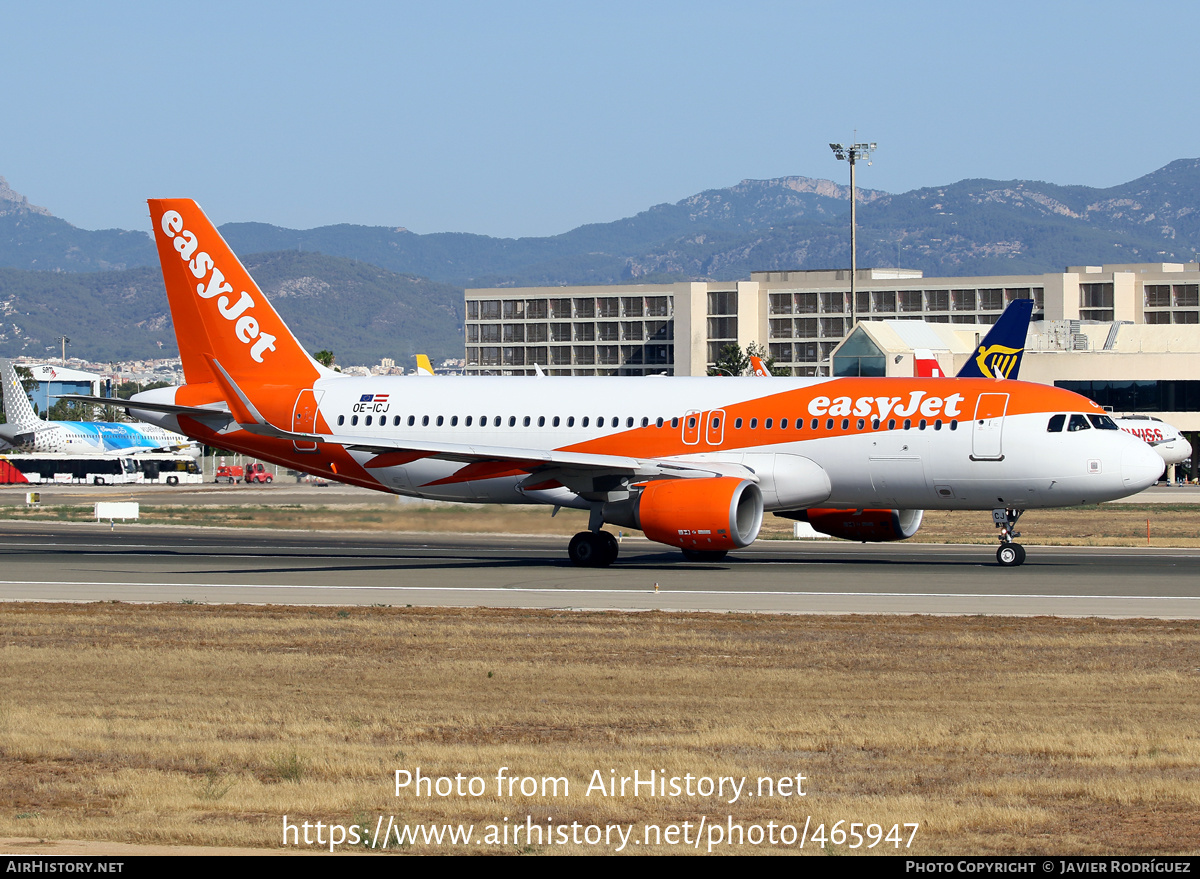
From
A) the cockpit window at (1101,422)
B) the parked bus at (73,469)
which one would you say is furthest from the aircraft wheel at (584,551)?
the parked bus at (73,469)

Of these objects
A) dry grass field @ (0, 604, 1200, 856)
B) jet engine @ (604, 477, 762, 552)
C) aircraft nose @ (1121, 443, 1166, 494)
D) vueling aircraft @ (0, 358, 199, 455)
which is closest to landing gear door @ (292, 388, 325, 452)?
jet engine @ (604, 477, 762, 552)

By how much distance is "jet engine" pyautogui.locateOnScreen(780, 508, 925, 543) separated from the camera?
35.8 m

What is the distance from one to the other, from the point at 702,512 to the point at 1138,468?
9.60 metres

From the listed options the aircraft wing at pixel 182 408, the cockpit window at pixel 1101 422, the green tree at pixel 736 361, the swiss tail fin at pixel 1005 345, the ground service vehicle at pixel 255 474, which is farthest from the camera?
the green tree at pixel 736 361

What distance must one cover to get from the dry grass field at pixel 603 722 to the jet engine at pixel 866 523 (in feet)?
40.0

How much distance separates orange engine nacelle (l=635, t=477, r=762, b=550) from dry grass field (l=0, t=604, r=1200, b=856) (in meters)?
7.43

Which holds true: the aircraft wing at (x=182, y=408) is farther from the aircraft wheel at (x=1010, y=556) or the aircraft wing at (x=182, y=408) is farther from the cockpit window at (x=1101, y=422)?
the cockpit window at (x=1101, y=422)

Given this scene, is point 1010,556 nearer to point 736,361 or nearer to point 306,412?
point 306,412

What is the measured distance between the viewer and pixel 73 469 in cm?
12381

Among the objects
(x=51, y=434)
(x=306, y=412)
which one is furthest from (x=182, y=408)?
(x=51, y=434)

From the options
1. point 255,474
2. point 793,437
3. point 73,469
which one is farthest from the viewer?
point 73,469

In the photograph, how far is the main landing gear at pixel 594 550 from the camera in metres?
34.3

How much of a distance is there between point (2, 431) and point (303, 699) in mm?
122009
